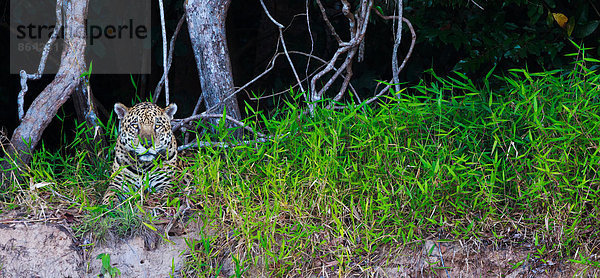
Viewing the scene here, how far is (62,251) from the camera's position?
4.09 meters

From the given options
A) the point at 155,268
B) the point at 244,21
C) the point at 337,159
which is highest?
the point at 244,21

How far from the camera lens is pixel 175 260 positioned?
13.4 feet

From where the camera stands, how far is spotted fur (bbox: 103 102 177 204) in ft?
14.5

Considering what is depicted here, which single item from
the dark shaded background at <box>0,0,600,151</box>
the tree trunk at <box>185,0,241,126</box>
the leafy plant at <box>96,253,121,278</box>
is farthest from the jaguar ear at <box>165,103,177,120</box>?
the leafy plant at <box>96,253,121,278</box>

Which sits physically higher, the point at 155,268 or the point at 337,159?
the point at 337,159

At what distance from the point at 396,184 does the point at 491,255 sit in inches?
25.0

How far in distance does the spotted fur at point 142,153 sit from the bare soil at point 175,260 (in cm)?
→ 41

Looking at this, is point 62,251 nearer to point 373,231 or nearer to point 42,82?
point 373,231

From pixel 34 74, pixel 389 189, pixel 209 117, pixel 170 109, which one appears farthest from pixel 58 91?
pixel 389 189

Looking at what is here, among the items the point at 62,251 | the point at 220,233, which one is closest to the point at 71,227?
the point at 62,251

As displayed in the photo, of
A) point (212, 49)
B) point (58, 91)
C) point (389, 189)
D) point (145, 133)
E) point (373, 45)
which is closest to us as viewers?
point (389, 189)

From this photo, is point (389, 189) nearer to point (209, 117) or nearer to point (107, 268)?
point (209, 117)

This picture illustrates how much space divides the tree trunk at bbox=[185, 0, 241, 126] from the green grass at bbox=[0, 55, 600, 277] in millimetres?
732

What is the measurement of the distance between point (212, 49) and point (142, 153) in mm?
994
